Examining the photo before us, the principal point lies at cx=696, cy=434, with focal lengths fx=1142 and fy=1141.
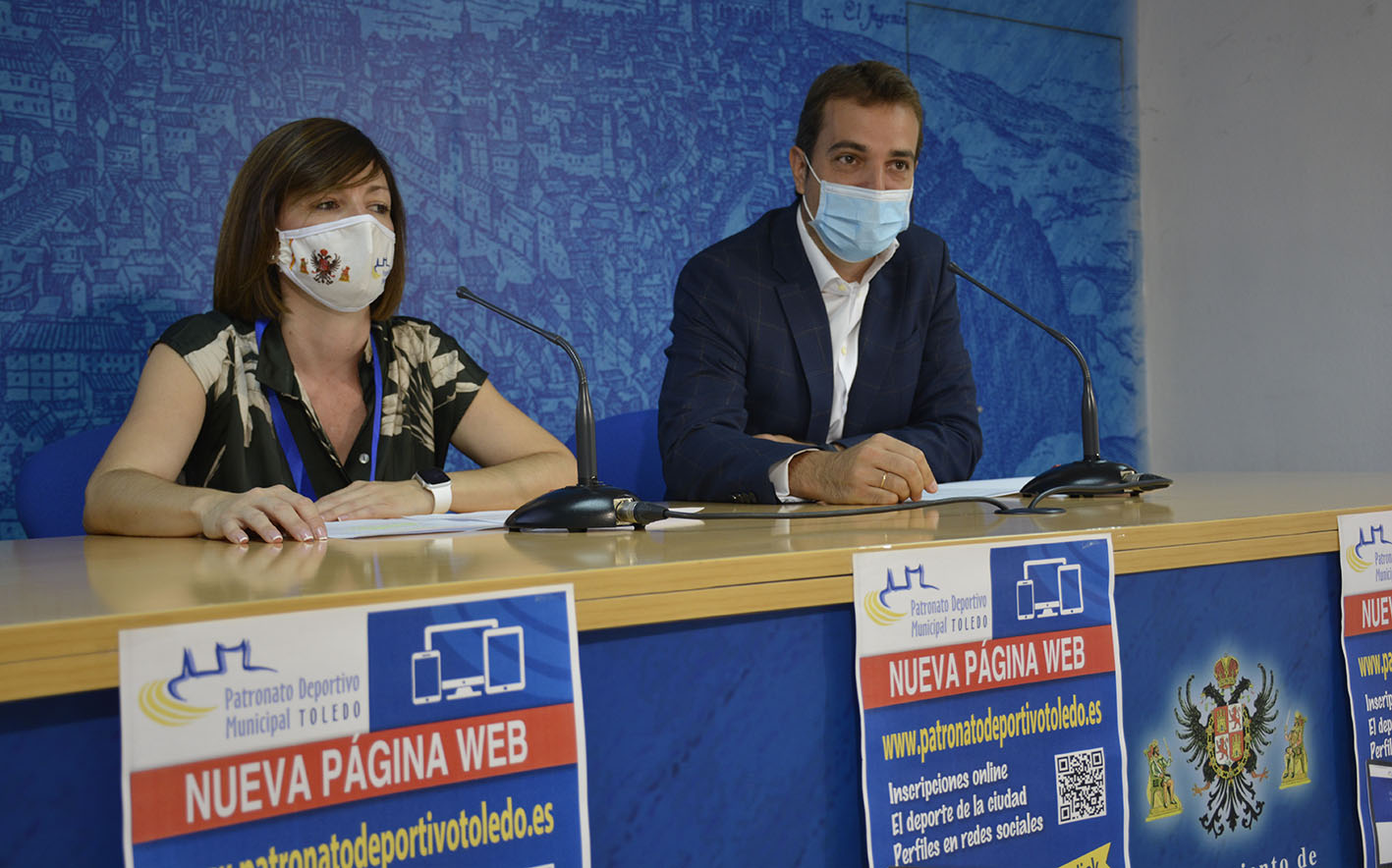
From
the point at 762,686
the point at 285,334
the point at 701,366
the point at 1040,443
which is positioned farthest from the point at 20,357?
the point at 1040,443

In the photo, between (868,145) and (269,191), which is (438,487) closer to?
(269,191)

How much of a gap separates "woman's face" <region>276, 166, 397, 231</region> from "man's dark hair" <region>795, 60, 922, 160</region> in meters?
0.74

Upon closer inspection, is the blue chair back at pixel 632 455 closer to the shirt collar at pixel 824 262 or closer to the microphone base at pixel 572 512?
the shirt collar at pixel 824 262

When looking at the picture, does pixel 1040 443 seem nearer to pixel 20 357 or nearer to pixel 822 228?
pixel 822 228

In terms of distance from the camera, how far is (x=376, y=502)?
135 cm

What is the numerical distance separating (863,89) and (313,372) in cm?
100

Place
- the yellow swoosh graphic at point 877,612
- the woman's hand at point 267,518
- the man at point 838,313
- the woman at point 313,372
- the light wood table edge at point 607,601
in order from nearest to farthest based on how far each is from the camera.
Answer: the light wood table edge at point 607,601 → the yellow swoosh graphic at point 877,612 → the woman's hand at point 267,518 → the woman at point 313,372 → the man at point 838,313

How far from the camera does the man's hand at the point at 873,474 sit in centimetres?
136

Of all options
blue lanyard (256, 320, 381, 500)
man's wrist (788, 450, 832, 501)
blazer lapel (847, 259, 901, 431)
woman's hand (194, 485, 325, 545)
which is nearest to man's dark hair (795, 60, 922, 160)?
blazer lapel (847, 259, 901, 431)

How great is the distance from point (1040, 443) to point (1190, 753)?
2.52 metres

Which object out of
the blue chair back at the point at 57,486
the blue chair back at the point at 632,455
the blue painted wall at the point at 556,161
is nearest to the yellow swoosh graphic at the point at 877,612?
the blue chair back at the point at 632,455

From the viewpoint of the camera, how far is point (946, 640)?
33.6 inches

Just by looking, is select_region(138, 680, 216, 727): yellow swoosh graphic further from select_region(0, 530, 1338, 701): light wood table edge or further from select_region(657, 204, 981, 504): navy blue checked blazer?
select_region(657, 204, 981, 504): navy blue checked blazer

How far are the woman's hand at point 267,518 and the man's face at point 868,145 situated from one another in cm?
111
